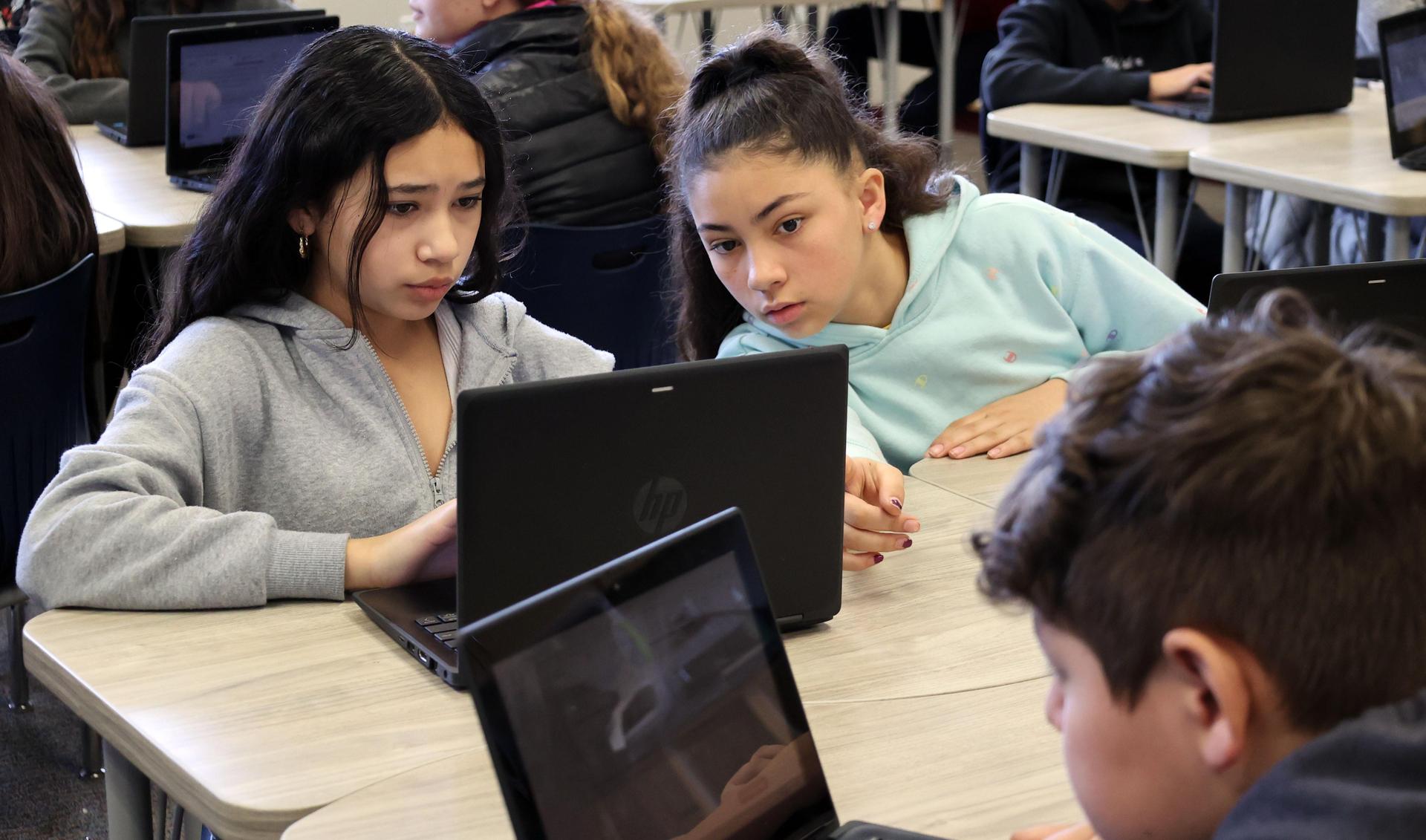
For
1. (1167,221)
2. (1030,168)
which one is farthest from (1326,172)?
(1030,168)

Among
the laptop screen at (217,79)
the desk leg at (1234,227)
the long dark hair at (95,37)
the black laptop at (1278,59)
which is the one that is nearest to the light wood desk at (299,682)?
the laptop screen at (217,79)

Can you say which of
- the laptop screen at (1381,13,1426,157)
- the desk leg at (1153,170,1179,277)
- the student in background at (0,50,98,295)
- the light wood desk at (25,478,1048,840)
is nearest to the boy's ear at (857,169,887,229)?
the light wood desk at (25,478,1048,840)

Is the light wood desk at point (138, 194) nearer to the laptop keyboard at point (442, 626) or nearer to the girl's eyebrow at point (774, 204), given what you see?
the girl's eyebrow at point (774, 204)

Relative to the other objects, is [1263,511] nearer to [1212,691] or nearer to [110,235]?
[1212,691]

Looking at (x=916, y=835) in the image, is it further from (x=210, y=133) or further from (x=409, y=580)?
(x=210, y=133)

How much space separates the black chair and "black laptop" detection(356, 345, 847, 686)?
775 millimetres

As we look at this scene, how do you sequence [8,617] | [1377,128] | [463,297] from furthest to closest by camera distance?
[1377,128] → [8,617] → [463,297]

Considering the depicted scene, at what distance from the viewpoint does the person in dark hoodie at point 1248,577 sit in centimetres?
62

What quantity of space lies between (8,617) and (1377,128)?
2.87 m

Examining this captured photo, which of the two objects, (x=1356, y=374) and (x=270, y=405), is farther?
(x=270, y=405)

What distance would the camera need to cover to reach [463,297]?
1637mm

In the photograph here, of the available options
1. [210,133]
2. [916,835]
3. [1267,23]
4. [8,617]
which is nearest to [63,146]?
[210,133]

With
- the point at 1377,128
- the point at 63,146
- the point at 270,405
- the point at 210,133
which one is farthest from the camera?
the point at 1377,128

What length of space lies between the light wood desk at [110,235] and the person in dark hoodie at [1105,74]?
202 cm
